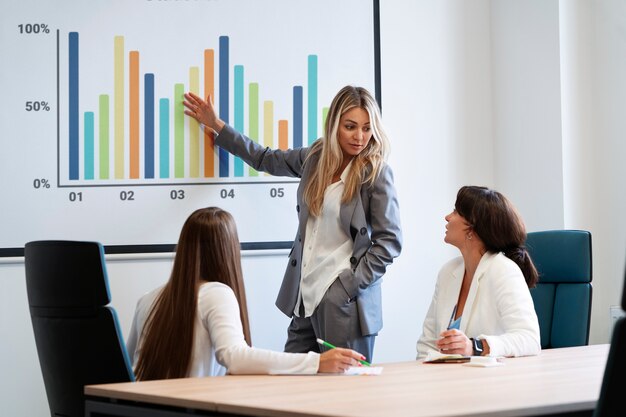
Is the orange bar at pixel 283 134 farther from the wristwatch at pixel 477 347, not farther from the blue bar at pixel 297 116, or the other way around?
the wristwatch at pixel 477 347

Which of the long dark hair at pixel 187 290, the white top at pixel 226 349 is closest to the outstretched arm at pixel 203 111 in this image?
the long dark hair at pixel 187 290

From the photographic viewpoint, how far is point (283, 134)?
4.26 metres

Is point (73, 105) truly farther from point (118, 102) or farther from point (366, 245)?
point (366, 245)

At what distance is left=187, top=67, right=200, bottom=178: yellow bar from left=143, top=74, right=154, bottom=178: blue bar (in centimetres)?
17

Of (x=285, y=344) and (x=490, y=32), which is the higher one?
(x=490, y=32)

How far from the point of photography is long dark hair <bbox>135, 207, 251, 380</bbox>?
99.7 inches

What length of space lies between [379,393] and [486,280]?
1.10 metres

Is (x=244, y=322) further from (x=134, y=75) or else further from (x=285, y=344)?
(x=134, y=75)

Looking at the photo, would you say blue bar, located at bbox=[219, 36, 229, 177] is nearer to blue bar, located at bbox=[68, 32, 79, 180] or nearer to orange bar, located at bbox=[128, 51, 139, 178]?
orange bar, located at bbox=[128, 51, 139, 178]

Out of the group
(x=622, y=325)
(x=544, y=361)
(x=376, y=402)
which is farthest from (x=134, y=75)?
(x=622, y=325)

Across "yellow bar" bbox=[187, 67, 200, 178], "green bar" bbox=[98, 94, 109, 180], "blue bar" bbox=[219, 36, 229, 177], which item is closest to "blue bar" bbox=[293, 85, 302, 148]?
"blue bar" bbox=[219, 36, 229, 177]

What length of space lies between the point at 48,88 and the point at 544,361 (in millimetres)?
2413

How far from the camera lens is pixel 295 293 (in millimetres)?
3795

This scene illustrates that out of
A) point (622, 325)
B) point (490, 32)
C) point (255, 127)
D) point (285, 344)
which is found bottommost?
point (285, 344)
